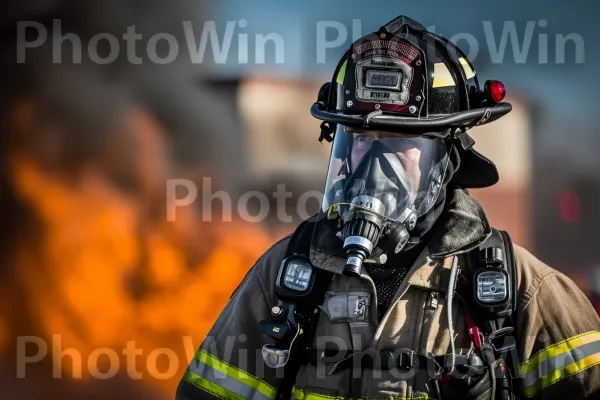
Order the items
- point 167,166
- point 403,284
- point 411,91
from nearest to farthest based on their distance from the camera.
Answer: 1. point 403,284
2. point 411,91
3. point 167,166

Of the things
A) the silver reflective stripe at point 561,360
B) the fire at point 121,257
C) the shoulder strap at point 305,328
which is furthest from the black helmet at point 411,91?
the fire at point 121,257

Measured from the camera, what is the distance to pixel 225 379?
2781mm

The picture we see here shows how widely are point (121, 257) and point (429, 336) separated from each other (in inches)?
165

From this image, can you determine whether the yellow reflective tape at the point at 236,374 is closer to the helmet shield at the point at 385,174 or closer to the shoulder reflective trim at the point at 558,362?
the helmet shield at the point at 385,174

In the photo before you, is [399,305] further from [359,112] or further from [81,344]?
[81,344]

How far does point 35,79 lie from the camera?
6.55 meters

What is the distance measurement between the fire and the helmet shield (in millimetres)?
3438

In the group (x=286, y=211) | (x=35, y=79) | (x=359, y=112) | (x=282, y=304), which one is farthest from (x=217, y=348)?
(x=35, y=79)

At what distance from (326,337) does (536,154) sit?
3639 millimetres

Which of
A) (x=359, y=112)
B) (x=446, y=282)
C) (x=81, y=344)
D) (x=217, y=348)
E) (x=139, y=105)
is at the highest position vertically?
(x=139, y=105)

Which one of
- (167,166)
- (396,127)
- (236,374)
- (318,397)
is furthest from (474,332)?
(167,166)

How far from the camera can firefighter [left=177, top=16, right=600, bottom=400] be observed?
8.14ft

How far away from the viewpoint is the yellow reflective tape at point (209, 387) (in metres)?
2.76

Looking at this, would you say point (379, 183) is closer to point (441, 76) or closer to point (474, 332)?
point (441, 76)
